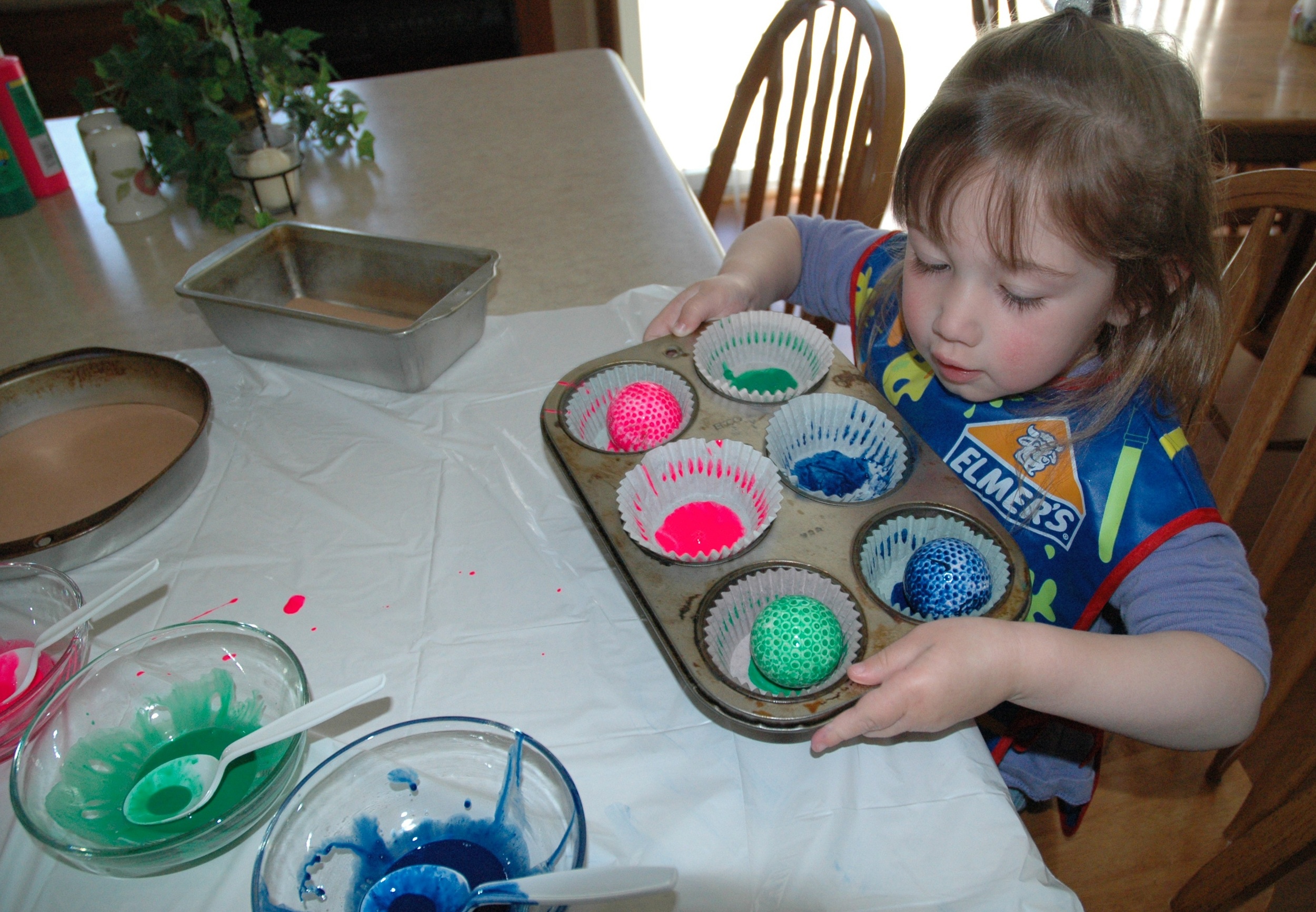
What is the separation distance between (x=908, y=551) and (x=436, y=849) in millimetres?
563

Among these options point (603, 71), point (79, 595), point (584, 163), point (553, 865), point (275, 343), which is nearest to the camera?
point (553, 865)

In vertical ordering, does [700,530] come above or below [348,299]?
below

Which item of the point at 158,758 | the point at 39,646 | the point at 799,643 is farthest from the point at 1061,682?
the point at 39,646

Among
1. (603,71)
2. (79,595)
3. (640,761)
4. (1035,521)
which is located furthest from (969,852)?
(603,71)

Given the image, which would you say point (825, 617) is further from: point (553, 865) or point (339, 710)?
point (339, 710)

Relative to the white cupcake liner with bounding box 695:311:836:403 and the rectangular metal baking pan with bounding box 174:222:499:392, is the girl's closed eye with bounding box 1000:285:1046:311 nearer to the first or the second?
the white cupcake liner with bounding box 695:311:836:403

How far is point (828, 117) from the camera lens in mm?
1641

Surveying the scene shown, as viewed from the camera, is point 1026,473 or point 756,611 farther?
point 1026,473

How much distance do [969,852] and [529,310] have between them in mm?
956

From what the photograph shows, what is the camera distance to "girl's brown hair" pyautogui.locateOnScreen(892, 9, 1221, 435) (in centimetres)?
76

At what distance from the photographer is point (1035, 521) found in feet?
3.18

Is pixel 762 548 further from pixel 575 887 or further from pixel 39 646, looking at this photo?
pixel 39 646

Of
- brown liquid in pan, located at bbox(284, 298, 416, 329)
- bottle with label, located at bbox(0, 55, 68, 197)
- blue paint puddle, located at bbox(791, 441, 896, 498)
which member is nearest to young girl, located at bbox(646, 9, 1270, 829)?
blue paint puddle, located at bbox(791, 441, 896, 498)

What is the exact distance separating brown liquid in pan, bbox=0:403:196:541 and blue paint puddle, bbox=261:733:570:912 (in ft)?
1.75
